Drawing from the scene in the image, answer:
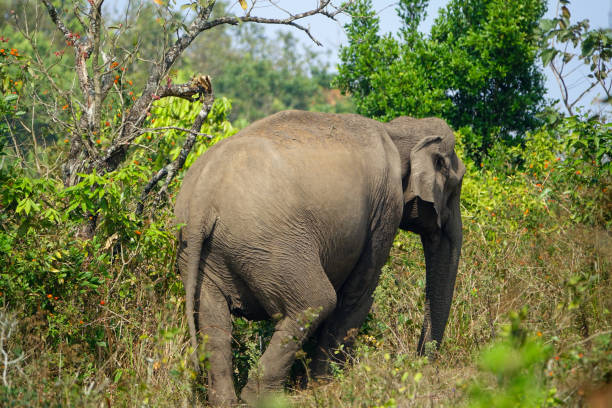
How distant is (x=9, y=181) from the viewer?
4836mm

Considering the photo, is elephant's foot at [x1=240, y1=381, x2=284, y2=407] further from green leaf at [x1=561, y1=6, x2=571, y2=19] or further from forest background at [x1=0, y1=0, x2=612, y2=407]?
green leaf at [x1=561, y1=6, x2=571, y2=19]

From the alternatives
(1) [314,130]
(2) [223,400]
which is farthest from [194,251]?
(1) [314,130]

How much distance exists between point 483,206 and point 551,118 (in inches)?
52.0

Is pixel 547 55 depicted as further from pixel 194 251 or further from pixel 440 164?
pixel 194 251

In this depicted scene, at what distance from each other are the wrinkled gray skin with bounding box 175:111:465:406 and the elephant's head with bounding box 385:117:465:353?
31 cm

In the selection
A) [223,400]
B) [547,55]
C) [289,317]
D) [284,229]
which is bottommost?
[223,400]

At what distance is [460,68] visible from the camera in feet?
42.9

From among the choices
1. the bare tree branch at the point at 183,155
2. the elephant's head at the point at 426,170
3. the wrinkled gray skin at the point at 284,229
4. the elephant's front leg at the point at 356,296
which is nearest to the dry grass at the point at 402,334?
the elephant's front leg at the point at 356,296

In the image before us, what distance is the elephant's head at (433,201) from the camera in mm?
5723

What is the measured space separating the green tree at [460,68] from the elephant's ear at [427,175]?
6.95 meters

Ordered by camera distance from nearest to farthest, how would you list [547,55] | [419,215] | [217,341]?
[217,341]
[419,215]
[547,55]

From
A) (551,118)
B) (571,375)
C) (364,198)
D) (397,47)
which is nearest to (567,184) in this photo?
(551,118)

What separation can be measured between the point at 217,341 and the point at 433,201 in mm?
2096

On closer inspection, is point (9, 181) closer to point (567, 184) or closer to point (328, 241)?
point (328, 241)
